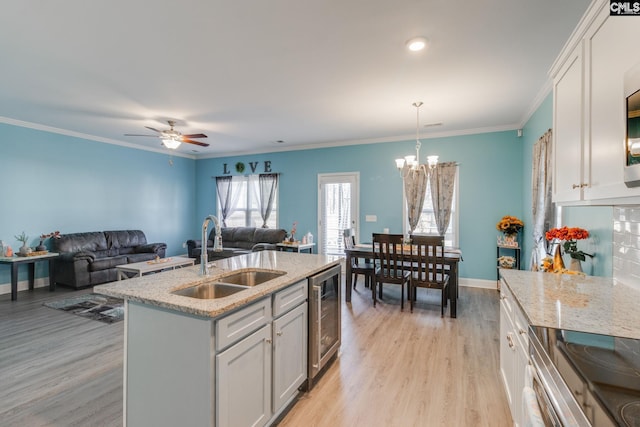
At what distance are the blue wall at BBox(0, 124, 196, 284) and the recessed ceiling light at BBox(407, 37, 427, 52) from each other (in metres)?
6.04

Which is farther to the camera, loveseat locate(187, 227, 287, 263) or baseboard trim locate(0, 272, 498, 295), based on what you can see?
loveseat locate(187, 227, 287, 263)

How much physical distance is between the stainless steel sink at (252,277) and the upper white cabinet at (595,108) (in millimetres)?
1886

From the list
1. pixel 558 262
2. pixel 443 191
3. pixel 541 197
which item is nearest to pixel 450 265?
pixel 541 197

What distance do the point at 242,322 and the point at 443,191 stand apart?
468cm

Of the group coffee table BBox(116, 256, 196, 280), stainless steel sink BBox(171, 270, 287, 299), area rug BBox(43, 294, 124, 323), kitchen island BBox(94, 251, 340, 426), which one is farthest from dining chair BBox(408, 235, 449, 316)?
area rug BBox(43, 294, 124, 323)

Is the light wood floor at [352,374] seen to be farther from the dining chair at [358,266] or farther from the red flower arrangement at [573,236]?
the red flower arrangement at [573,236]

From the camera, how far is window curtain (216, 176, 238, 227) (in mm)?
7516

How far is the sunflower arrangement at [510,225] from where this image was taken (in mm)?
4746

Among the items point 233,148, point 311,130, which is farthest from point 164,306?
point 233,148

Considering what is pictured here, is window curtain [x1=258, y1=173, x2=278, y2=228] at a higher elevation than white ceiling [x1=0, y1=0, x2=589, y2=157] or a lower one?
lower

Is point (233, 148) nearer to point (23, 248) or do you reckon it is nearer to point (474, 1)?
point (23, 248)

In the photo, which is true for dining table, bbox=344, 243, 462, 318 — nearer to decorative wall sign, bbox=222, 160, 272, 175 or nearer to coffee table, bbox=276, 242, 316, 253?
coffee table, bbox=276, 242, 316, 253

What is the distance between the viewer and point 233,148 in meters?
6.99

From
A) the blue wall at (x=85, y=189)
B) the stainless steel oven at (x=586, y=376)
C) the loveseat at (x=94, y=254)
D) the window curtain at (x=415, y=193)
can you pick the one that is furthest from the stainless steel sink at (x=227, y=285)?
the blue wall at (x=85, y=189)
